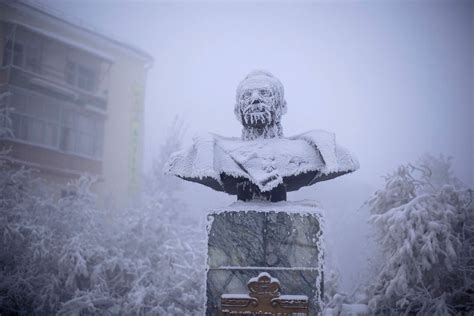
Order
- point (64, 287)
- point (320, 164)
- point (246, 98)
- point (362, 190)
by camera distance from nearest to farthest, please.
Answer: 1. point (320, 164)
2. point (246, 98)
3. point (64, 287)
4. point (362, 190)

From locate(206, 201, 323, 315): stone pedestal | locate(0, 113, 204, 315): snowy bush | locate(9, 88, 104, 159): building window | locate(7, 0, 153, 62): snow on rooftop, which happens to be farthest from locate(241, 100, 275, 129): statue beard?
locate(7, 0, 153, 62): snow on rooftop

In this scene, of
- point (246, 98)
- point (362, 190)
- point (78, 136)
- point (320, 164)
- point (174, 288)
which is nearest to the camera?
point (320, 164)

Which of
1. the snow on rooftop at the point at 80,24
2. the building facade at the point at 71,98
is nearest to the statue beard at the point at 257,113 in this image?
the building facade at the point at 71,98

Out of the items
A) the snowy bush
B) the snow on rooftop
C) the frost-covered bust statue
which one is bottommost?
the snowy bush

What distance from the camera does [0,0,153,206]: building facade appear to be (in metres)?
15.3

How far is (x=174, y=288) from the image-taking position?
7.45m

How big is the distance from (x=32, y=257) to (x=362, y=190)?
2105 cm

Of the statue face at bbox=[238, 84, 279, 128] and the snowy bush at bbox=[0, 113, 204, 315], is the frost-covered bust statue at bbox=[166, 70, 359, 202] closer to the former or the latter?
the statue face at bbox=[238, 84, 279, 128]

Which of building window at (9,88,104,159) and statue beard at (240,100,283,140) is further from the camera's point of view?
building window at (9,88,104,159)

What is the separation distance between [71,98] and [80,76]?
1347mm

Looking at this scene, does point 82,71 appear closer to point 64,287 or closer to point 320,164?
point 64,287

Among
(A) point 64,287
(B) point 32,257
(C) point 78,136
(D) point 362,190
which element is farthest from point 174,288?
(D) point 362,190

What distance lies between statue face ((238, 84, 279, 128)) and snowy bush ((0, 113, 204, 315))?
4.40 metres

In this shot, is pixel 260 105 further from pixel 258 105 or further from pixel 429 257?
pixel 429 257
